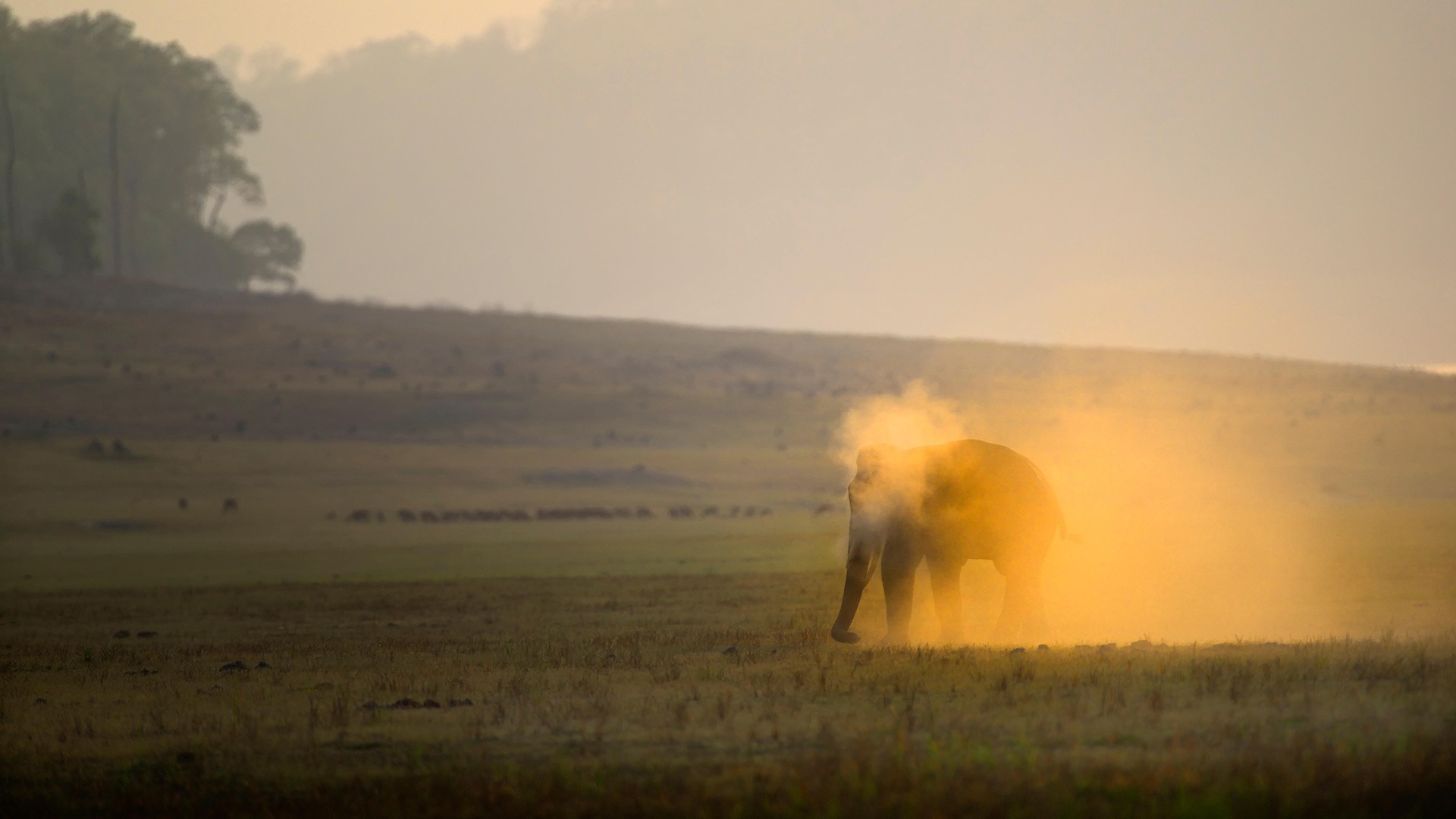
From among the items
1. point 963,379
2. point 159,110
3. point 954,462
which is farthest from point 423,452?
point 159,110

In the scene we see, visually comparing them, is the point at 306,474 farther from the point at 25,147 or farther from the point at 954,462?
the point at 25,147

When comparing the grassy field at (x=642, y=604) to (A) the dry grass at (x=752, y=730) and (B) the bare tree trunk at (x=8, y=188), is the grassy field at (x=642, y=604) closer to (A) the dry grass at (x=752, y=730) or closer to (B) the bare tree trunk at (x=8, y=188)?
(A) the dry grass at (x=752, y=730)

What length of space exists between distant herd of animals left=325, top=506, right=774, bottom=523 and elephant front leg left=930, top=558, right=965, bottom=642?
3321 centimetres

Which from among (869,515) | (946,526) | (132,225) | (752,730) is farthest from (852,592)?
(132,225)

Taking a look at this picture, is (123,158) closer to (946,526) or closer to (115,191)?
(115,191)

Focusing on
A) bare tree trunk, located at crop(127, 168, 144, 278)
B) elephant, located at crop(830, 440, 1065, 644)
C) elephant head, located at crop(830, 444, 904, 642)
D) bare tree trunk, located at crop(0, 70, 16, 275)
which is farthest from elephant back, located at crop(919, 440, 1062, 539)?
bare tree trunk, located at crop(127, 168, 144, 278)

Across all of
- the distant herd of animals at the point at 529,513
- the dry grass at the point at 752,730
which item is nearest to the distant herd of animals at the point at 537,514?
the distant herd of animals at the point at 529,513

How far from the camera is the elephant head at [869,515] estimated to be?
1788 centimetres

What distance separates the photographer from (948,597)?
1866cm

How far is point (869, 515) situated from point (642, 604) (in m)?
9.88

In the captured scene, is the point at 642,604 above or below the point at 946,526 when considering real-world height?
below

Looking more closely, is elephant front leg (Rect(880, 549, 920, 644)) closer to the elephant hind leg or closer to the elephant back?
the elephant back

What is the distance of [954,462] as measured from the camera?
60.7ft

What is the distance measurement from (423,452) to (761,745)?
56538mm
